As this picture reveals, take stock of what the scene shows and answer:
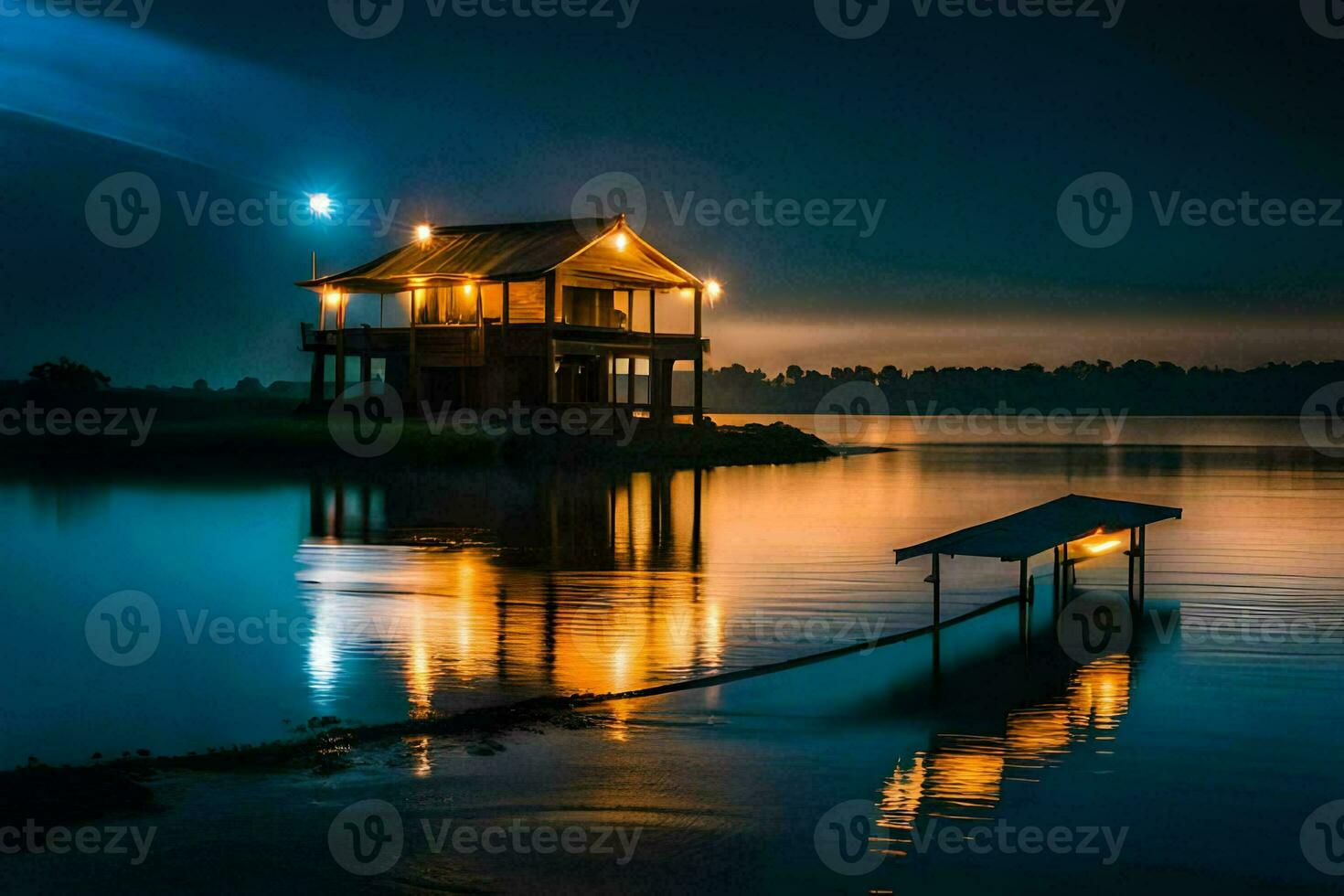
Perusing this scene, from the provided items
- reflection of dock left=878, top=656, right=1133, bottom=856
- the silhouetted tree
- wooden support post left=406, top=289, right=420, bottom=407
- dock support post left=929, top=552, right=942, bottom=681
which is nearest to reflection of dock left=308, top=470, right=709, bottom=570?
dock support post left=929, top=552, right=942, bottom=681

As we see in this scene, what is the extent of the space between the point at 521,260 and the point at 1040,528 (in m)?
37.1

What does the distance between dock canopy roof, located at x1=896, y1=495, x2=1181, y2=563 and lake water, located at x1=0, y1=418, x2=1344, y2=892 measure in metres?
1.26

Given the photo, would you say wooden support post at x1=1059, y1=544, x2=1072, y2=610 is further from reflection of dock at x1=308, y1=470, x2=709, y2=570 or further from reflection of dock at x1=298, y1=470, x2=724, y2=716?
reflection of dock at x1=308, y1=470, x2=709, y2=570

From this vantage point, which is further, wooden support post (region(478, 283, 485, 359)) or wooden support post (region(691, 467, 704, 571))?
wooden support post (region(478, 283, 485, 359))

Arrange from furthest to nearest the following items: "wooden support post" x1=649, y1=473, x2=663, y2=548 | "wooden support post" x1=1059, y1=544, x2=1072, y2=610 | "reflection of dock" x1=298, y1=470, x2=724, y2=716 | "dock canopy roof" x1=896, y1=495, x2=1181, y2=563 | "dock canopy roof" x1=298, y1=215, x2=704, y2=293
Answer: "dock canopy roof" x1=298, y1=215, x2=704, y2=293
"wooden support post" x1=649, y1=473, x2=663, y2=548
"wooden support post" x1=1059, y1=544, x2=1072, y2=610
"dock canopy roof" x1=896, y1=495, x2=1181, y2=563
"reflection of dock" x1=298, y1=470, x2=724, y2=716

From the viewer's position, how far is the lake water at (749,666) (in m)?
9.89

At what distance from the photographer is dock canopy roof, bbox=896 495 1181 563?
17734 millimetres

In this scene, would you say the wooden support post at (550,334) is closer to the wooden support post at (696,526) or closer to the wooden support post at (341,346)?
Answer: the wooden support post at (696,526)

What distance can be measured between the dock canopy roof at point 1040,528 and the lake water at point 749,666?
1.26 meters

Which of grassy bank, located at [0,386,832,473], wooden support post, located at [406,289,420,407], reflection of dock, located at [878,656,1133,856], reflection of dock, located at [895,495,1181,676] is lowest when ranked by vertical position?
reflection of dock, located at [878,656,1133,856]

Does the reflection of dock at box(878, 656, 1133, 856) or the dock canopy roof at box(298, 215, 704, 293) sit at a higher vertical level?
the dock canopy roof at box(298, 215, 704, 293)

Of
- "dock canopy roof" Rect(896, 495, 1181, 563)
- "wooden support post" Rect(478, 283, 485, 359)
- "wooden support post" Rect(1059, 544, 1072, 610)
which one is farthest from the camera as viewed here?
"wooden support post" Rect(478, 283, 485, 359)

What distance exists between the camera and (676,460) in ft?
193

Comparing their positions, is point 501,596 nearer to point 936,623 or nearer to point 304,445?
point 936,623
